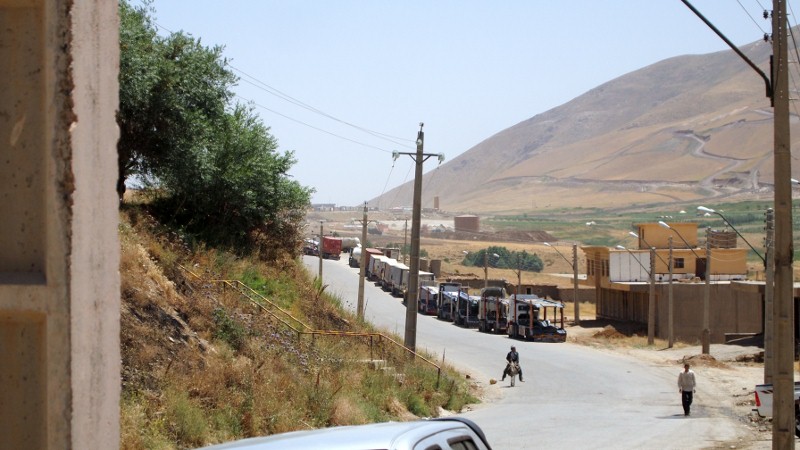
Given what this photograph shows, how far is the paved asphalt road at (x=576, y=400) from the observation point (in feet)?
73.6

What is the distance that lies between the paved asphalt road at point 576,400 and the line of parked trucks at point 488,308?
4.50ft

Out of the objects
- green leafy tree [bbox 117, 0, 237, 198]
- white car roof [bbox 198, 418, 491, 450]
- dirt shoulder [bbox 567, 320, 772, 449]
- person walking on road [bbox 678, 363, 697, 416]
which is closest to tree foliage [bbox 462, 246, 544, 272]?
dirt shoulder [bbox 567, 320, 772, 449]

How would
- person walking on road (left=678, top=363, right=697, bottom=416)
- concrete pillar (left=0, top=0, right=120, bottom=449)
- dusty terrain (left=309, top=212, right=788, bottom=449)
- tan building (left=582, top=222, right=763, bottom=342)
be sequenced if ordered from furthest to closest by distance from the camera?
tan building (left=582, top=222, right=763, bottom=342)
dusty terrain (left=309, top=212, right=788, bottom=449)
person walking on road (left=678, top=363, right=697, bottom=416)
concrete pillar (left=0, top=0, right=120, bottom=449)

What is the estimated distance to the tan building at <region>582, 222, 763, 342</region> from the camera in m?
57.0

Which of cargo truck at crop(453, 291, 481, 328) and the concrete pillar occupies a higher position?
the concrete pillar

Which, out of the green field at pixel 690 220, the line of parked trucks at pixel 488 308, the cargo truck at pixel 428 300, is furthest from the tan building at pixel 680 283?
the green field at pixel 690 220

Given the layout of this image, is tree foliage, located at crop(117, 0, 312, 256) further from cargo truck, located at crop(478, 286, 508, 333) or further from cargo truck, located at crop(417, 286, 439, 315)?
cargo truck, located at crop(417, 286, 439, 315)

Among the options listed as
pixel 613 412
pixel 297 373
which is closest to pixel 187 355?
pixel 297 373

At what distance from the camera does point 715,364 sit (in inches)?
1635

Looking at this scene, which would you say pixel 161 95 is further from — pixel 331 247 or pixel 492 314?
pixel 331 247

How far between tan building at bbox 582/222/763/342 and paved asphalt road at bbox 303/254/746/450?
29.8ft

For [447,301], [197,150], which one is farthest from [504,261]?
[197,150]

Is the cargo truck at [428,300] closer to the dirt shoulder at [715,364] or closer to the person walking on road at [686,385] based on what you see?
the dirt shoulder at [715,364]

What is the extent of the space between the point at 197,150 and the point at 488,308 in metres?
34.8
